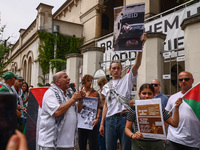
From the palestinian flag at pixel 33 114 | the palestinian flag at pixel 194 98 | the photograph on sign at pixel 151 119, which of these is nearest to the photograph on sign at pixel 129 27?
the palestinian flag at pixel 194 98

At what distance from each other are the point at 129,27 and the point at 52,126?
7.39ft

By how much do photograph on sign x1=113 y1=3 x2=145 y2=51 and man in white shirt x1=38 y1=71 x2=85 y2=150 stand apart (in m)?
1.37

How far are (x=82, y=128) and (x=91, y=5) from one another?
1722 cm

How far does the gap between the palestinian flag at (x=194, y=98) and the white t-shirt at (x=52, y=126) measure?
1814 mm

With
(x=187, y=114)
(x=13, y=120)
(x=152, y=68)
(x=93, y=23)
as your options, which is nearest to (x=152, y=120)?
(x=187, y=114)

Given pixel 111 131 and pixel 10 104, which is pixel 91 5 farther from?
pixel 10 104

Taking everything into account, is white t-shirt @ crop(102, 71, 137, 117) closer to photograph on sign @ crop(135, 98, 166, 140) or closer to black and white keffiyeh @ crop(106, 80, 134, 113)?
black and white keffiyeh @ crop(106, 80, 134, 113)

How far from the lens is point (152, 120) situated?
9.47ft

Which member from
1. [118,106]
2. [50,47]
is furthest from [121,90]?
[50,47]

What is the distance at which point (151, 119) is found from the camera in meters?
2.90

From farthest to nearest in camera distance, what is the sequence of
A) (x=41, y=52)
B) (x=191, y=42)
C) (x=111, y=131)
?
(x=41, y=52), (x=191, y=42), (x=111, y=131)

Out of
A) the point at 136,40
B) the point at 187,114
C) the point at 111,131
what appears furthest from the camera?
the point at 136,40

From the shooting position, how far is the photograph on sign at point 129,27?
397 centimetres

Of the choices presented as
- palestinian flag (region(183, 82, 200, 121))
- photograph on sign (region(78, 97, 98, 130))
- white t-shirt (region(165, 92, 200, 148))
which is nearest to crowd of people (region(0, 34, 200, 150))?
white t-shirt (region(165, 92, 200, 148))
